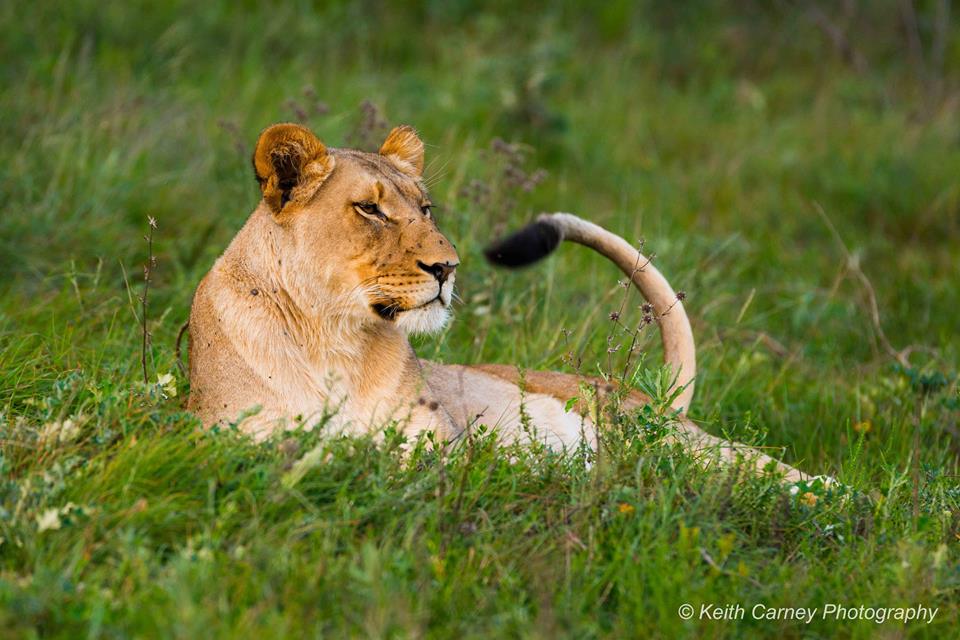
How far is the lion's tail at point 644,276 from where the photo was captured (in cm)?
432

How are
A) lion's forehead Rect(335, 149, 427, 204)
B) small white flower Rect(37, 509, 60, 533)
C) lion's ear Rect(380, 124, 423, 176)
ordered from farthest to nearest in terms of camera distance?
1. lion's ear Rect(380, 124, 423, 176)
2. lion's forehead Rect(335, 149, 427, 204)
3. small white flower Rect(37, 509, 60, 533)

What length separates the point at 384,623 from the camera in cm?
271

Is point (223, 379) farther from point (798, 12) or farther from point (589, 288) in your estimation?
point (798, 12)

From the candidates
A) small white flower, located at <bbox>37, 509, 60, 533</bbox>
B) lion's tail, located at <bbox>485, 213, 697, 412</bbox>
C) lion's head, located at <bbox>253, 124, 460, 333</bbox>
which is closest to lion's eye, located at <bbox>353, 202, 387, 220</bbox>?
lion's head, located at <bbox>253, 124, 460, 333</bbox>

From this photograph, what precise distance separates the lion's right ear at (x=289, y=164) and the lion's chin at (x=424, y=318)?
0.49 metres

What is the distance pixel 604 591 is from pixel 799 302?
396 centimetres

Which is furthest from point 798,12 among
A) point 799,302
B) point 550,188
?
point 799,302

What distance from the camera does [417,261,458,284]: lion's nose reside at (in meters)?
3.72

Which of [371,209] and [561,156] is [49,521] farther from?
[561,156]

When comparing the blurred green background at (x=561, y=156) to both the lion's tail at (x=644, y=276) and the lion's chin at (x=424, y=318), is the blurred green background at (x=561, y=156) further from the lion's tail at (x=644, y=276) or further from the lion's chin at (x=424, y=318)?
the lion's chin at (x=424, y=318)

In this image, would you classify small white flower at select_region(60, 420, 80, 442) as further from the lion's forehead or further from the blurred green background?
the lion's forehead

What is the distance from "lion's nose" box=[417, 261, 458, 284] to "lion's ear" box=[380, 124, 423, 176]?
765 millimetres

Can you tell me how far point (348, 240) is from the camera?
3.78 meters

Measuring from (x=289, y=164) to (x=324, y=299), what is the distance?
437 mm
